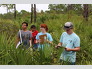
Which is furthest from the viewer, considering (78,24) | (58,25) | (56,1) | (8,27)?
(8,27)

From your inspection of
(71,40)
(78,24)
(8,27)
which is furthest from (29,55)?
(8,27)

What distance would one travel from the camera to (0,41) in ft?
13.9

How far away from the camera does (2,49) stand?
13.1 feet

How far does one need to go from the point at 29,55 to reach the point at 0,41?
3.01 feet

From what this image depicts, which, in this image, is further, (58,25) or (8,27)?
(8,27)

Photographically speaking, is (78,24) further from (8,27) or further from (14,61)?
(14,61)

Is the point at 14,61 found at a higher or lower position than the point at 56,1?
lower

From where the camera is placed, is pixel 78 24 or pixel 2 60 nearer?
pixel 2 60

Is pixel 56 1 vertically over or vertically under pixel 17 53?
over

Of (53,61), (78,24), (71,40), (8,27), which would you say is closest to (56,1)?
(71,40)

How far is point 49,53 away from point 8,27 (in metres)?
8.78

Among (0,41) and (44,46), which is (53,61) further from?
(0,41)

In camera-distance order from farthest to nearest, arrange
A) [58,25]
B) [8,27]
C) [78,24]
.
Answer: [8,27], [58,25], [78,24]

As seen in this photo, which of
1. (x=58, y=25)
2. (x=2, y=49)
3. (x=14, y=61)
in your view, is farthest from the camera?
(x=58, y=25)
